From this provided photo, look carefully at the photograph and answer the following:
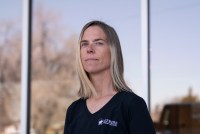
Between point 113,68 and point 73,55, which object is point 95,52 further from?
point 73,55

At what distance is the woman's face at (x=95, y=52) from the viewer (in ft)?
5.29

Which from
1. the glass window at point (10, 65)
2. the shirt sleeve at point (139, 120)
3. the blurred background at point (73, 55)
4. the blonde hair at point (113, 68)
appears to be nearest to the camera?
the shirt sleeve at point (139, 120)

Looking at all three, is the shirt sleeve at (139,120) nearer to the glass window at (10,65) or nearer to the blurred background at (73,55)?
the blurred background at (73,55)

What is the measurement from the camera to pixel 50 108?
4102 millimetres

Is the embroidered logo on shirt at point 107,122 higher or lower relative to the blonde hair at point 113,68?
lower

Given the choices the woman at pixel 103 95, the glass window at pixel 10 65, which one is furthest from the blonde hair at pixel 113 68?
the glass window at pixel 10 65

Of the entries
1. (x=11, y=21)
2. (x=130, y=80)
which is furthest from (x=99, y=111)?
(x=11, y=21)

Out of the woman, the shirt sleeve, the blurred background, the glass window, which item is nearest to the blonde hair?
the woman

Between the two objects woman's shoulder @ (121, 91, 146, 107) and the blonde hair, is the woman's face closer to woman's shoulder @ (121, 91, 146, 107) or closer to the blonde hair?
the blonde hair

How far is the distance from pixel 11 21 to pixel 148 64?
1.57m

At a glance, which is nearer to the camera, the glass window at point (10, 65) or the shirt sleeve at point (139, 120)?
the shirt sleeve at point (139, 120)

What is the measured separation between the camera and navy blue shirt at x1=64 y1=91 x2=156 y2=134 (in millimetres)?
1479

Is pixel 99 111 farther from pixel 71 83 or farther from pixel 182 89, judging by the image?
pixel 71 83

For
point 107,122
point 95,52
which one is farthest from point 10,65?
point 107,122
